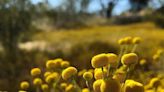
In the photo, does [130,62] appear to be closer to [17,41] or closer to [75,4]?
[17,41]

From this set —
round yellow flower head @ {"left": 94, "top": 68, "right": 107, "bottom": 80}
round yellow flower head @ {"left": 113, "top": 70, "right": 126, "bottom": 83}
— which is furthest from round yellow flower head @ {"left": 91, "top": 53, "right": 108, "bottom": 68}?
round yellow flower head @ {"left": 113, "top": 70, "right": 126, "bottom": 83}

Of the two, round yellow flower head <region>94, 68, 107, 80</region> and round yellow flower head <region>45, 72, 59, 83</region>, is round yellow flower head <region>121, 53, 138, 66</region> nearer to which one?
round yellow flower head <region>94, 68, 107, 80</region>

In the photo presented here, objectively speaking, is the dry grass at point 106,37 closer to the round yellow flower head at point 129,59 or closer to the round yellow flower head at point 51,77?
the round yellow flower head at point 51,77

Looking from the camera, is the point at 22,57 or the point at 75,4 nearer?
the point at 22,57

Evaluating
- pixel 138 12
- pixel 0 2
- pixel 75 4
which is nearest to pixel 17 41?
pixel 0 2

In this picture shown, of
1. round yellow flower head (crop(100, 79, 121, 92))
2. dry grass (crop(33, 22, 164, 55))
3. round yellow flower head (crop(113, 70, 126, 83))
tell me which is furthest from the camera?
dry grass (crop(33, 22, 164, 55))

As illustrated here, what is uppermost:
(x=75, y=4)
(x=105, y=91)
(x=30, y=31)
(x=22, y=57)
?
(x=75, y=4)

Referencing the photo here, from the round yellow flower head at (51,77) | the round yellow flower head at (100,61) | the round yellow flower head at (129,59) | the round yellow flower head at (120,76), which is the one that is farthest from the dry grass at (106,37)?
the round yellow flower head at (100,61)

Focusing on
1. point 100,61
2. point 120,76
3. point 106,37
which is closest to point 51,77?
point 120,76
